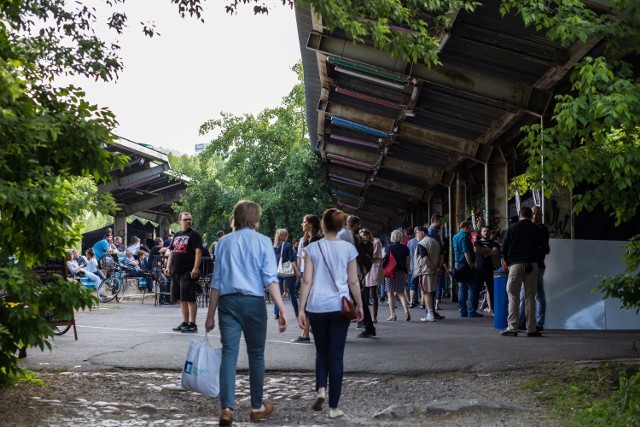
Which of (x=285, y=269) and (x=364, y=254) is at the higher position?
(x=364, y=254)

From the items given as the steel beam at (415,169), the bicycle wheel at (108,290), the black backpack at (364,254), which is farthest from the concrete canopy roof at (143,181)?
the black backpack at (364,254)

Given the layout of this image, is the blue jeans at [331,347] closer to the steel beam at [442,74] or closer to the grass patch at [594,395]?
the grass patch at [594,395]

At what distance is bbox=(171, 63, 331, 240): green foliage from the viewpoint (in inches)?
1559

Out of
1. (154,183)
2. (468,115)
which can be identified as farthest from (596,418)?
(154,183)

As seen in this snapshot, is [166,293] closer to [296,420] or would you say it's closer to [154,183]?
[296,420]

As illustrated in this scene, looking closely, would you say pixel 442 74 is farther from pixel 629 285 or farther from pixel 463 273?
pixel 629 285

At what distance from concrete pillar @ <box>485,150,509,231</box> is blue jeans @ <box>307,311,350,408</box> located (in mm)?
15854

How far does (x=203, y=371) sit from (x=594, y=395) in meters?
3.32

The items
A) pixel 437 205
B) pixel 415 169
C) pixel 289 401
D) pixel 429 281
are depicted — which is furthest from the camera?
pixel 437 205

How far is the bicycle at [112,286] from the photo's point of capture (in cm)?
2715

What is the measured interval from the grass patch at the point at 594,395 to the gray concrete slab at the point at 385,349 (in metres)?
1.26

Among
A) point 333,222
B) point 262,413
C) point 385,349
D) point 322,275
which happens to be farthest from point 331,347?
point 385,349

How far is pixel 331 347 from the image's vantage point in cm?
798

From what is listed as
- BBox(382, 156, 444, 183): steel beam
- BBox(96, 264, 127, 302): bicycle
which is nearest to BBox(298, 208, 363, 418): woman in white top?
BBox(96, 264, 127, 302): bicycle
